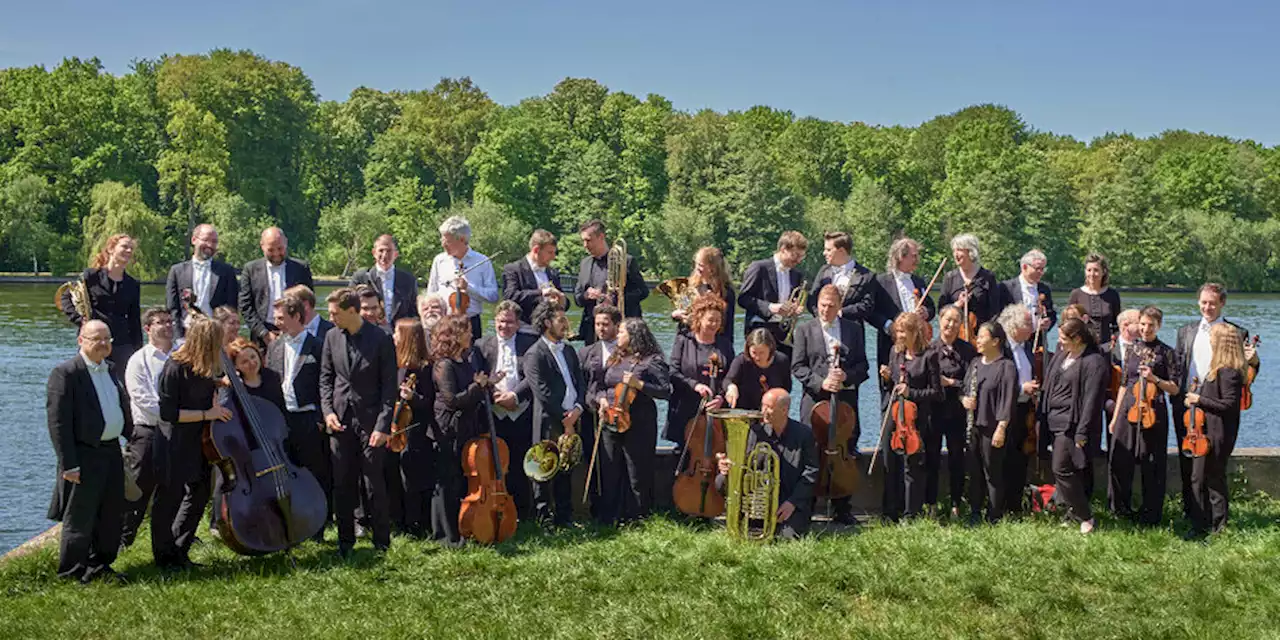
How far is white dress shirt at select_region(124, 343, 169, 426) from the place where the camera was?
25.0 feet

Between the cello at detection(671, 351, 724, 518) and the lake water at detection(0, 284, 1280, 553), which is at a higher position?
the cello at detection(671, 351, 724, 518)

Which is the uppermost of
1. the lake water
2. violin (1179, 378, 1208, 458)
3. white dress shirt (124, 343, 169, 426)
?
white dress shirt (124, 343, 169, 426)

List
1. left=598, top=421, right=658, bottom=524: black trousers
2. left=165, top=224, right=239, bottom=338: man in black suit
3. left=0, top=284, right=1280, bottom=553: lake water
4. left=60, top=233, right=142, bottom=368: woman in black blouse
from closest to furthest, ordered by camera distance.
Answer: left=598, top=421, right=658, bottom=524: black trousers, left=60, top=233, right=142, bottom=368: woman in black blouse, left=165, top=224, right=239, bottom=338: man in black suit, left=0, top=284, right=1280, bottom=553: lake water

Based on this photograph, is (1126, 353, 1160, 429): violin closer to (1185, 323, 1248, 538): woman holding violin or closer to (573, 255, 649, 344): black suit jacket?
(1185, 323, 1248, 538): woman holding violin

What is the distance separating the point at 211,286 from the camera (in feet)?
30.2

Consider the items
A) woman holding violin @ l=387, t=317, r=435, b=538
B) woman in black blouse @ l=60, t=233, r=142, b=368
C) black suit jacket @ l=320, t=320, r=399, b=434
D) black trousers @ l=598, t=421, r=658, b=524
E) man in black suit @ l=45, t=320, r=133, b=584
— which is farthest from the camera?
woman in black blouse @ l=60, t=233, r=142, b=368

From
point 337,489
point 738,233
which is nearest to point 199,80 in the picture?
point 738,233

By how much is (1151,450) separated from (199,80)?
57.5 metres

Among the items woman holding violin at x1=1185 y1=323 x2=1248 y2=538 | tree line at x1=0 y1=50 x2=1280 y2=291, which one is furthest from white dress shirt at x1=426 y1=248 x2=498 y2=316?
tree line at x1=0 y1=50 x2=1280 y2=291

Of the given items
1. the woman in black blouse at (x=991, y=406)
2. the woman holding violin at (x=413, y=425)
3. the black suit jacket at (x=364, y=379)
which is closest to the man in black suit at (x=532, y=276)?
the woman holding violin at (x=413, y=425)

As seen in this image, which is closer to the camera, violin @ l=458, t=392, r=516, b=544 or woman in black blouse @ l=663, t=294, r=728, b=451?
violin @ l=458, t=392, r=516, b=544

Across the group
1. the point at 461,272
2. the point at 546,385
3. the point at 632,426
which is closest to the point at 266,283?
the point at 461,272

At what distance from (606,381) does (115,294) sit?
3425 millimetres

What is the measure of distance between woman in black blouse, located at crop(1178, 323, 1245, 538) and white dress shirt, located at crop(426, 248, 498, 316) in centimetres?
487
